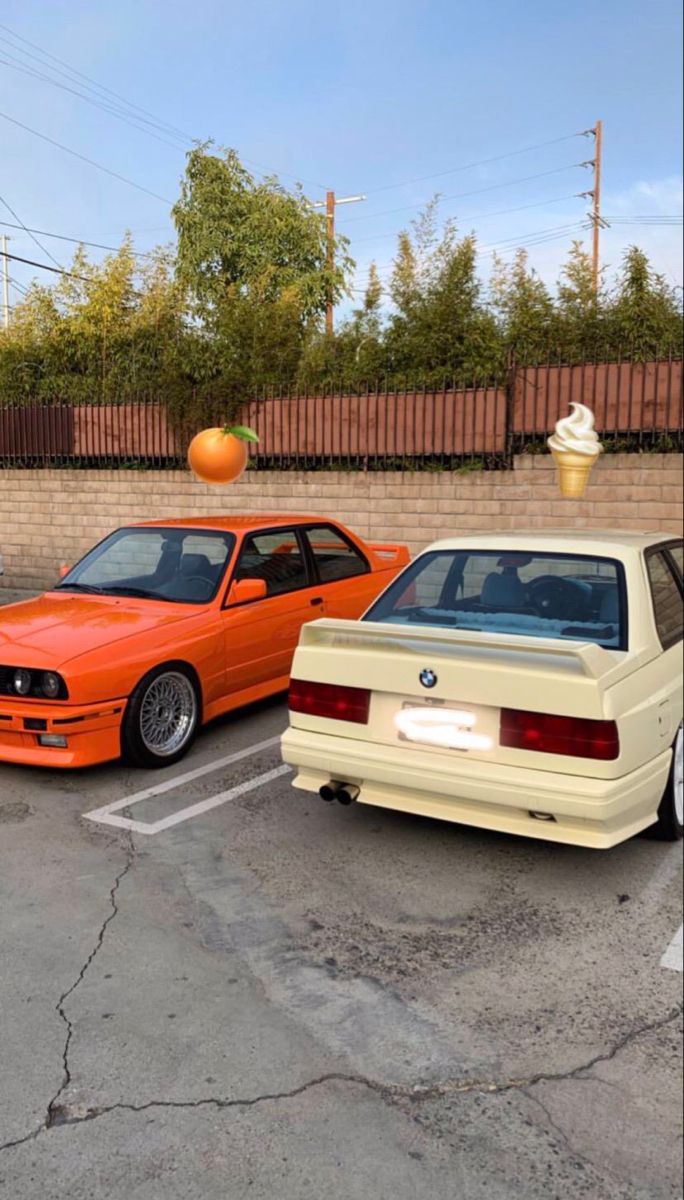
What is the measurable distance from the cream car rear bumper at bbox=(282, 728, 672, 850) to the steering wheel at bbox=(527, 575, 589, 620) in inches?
27.0

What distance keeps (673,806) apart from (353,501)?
23.3 ft

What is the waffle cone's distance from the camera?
8.78 m

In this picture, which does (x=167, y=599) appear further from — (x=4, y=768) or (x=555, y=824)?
(x=555, y=824)

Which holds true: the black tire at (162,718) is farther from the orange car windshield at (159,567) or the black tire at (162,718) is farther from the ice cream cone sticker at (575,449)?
the ice cream cone sticker at (575,449)

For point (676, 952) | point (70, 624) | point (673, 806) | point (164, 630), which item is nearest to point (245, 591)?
point (164, 630)

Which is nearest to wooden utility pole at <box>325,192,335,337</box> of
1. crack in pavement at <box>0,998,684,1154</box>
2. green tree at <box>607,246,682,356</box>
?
green tree at <box>607,246,682,356</box>

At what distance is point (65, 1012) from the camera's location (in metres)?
2.67

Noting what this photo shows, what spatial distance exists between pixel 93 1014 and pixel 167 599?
3.16 m

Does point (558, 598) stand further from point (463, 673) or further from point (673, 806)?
point (673, 806)

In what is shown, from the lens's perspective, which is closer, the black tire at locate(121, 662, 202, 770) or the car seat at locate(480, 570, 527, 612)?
the car seat at locate(480, 570, 527, 612)

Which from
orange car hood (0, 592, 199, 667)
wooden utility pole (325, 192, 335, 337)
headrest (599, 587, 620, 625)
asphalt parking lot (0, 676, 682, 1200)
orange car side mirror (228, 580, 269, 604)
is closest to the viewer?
asphalt parking lot (0, 676, 682, 1200)

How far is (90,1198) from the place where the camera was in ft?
6.35

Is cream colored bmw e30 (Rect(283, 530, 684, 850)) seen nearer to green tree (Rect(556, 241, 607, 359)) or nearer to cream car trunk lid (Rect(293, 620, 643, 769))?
cream car trunk lid (Rect(293, 620, 643, 769))

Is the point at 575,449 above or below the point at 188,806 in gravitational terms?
above
